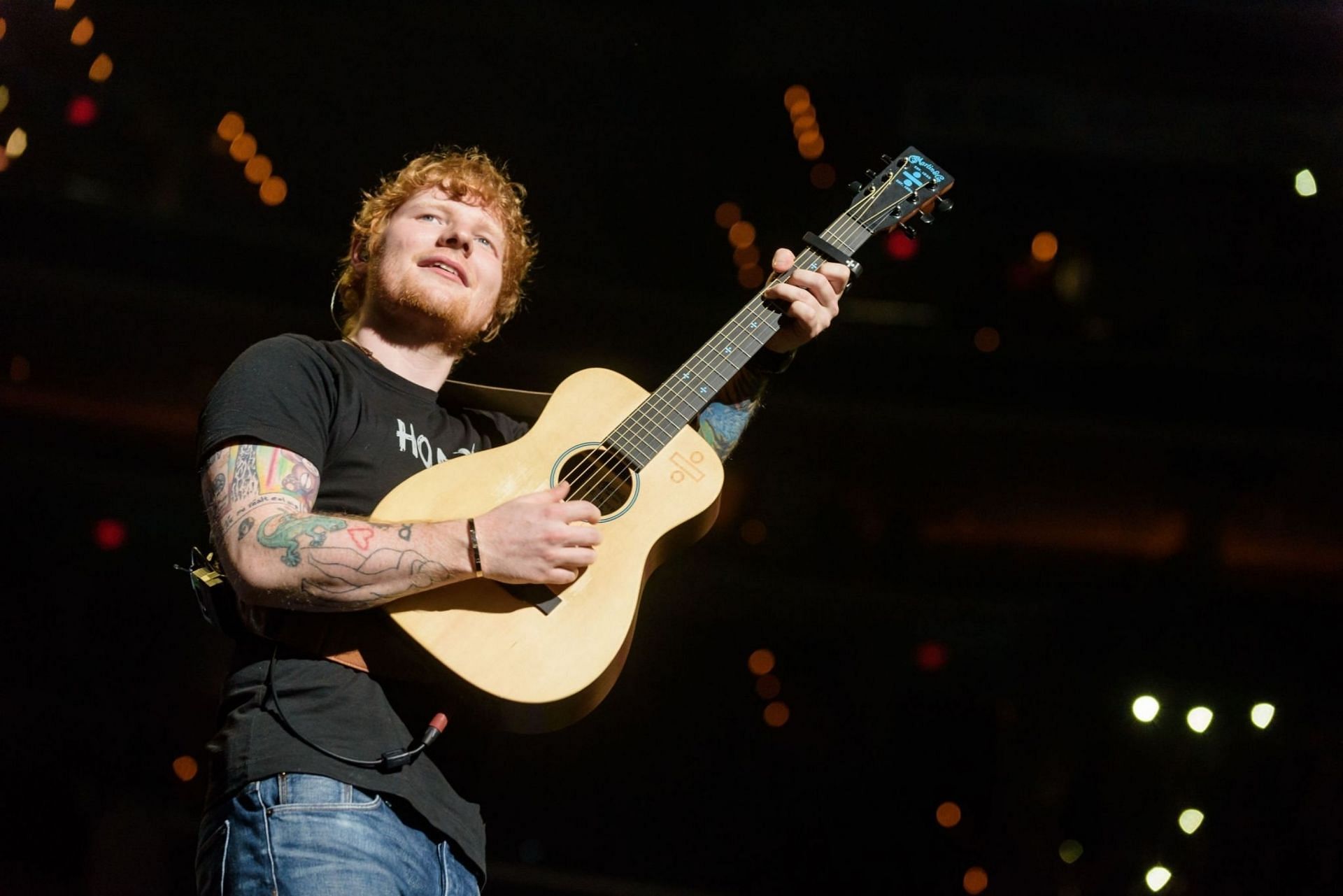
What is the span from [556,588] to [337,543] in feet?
1.22

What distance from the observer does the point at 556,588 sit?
1.82m

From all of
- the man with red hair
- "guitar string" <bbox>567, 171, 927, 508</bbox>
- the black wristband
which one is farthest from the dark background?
the man with red hair

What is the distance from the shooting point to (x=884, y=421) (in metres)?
4.01

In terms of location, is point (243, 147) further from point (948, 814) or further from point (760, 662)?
point (948, 814)

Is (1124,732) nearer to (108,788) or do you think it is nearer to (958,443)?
(958,443)

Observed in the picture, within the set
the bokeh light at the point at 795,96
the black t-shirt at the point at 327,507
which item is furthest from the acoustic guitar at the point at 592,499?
the bokeh light at the point at 795,96

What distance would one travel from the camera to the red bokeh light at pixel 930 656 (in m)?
3.88

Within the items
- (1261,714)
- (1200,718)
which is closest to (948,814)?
(1200,718)

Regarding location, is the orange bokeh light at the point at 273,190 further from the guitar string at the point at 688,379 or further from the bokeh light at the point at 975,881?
the bokeh light at the point at 975,881

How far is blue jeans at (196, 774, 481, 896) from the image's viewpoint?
156 centimetres

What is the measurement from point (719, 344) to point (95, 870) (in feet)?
9.96

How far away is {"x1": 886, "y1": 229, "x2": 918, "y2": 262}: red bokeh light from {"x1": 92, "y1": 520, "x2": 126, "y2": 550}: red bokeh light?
3021mm

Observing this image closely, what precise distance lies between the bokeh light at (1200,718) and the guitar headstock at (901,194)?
81.2 inches

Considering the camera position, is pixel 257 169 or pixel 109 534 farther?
pixel 109 534
